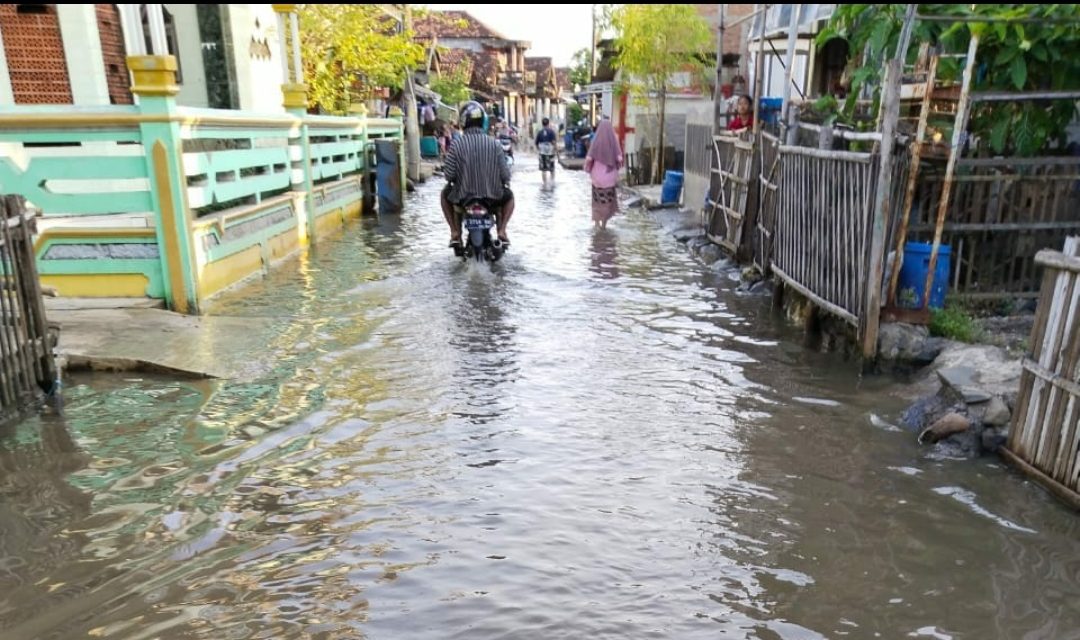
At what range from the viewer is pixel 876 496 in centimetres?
403

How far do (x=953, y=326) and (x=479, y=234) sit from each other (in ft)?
17.7

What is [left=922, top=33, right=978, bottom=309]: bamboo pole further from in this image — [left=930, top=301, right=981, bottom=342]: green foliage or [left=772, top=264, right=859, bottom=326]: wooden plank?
[left=772, top=264, right=859, bottom=326]: wooden plank

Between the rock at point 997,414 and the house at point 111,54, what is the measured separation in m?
10.8

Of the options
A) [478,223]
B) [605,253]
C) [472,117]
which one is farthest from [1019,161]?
[605,253]

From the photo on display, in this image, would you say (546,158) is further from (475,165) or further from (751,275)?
(751,275)

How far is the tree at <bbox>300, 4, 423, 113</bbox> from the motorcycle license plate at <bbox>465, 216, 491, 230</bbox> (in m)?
8.65

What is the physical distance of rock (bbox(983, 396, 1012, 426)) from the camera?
448 cm

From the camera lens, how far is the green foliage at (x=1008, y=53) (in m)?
5.79

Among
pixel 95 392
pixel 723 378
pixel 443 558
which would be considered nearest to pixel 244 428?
pixel 95 392

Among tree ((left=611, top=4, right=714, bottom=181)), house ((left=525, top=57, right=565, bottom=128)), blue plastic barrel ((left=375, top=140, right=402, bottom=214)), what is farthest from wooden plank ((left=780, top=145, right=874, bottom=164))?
house ((left=525, top=57, right=565, bottom=128))

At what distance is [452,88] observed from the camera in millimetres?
37281

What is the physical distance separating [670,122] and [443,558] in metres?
20.4

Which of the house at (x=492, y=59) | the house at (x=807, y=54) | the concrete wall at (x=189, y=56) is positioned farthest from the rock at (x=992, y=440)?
the house at (x=492, y=59)

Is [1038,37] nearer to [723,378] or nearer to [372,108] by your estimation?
[723,378]
